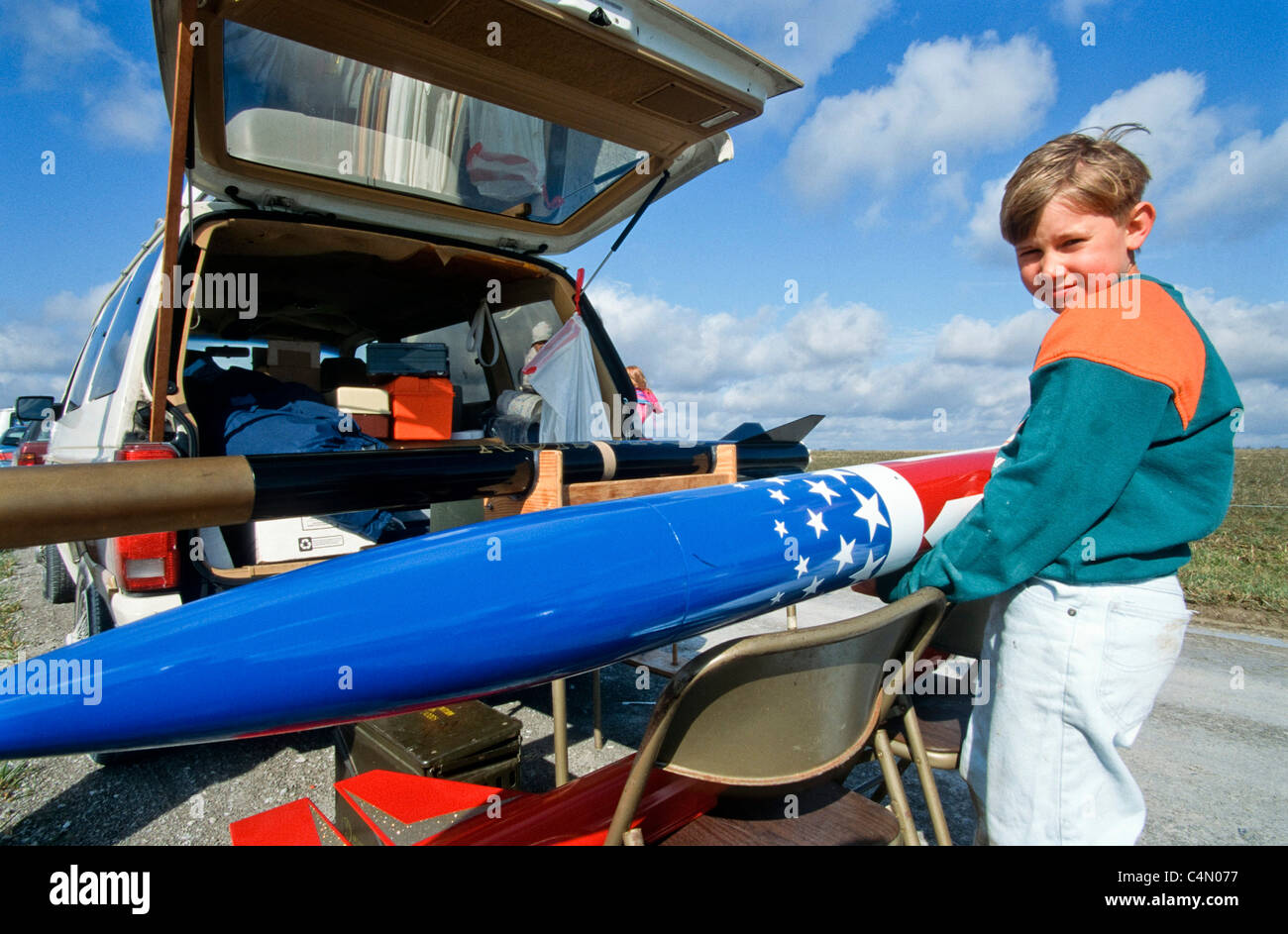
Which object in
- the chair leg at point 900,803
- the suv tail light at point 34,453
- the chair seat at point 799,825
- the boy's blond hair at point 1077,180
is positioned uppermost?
the boy's blond hair at point 1077,180

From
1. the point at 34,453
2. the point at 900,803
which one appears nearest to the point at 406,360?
the point at 34,453

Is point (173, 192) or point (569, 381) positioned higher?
point (173, 192)

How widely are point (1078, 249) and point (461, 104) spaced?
2797 millimetres

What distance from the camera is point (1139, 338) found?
4.10 ft

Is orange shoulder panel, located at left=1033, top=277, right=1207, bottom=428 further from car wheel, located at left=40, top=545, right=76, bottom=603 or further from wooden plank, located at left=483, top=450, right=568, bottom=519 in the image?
car wheel, located at left=40, top=545, right=76, bottom=603

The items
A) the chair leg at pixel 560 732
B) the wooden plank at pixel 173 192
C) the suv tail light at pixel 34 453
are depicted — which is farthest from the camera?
the suv tail light at pixel 34 453

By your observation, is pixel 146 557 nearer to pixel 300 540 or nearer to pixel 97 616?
pixel 300 540

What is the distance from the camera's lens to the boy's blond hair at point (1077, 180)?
54.2 inches

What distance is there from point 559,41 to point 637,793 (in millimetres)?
2431

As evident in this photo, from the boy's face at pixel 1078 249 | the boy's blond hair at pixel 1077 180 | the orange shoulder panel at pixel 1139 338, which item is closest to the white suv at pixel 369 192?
the boy's blond hair at pixel 1077 180

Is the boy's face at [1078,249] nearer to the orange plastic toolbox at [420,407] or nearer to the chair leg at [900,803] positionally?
the chair leg at [900,803]
